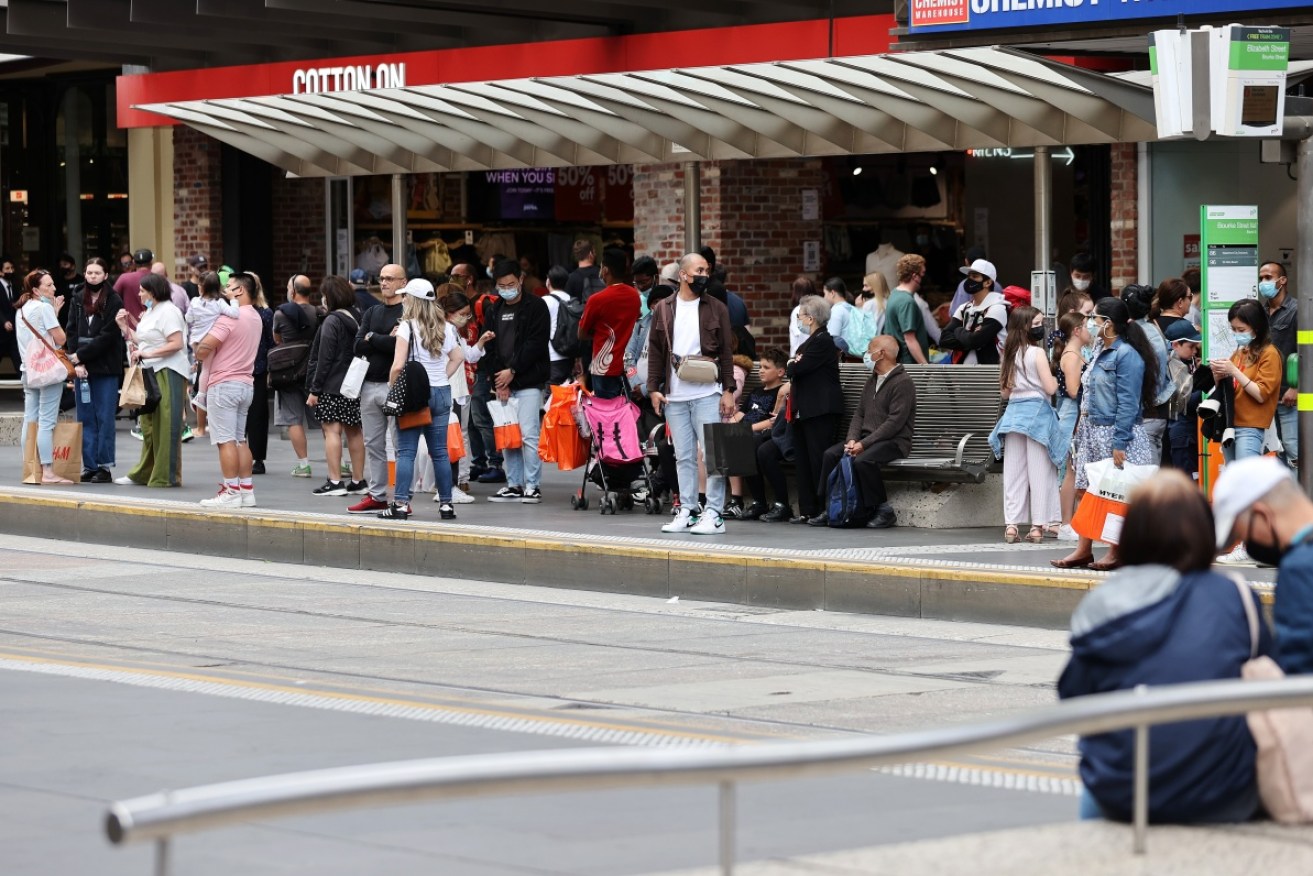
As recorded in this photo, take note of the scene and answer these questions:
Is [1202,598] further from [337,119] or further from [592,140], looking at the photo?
[337,119]

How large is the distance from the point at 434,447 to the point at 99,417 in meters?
5.02

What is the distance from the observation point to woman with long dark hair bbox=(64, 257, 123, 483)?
19438mm

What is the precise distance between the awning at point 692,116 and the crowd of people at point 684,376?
4.59ft

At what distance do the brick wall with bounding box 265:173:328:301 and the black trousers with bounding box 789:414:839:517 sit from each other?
14888mm

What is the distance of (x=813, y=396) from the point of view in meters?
15.7

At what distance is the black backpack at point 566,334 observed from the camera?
698 inches

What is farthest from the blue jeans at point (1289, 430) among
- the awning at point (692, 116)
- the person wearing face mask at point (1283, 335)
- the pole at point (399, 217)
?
the pole at point (399, 217)

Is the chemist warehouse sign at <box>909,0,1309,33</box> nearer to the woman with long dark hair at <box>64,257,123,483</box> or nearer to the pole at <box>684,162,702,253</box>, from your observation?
the pole at <box>684,162,702,253</box>

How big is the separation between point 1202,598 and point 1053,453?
8.61m

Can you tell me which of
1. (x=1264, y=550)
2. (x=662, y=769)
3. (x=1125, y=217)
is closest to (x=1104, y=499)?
(x=1264, y=550)

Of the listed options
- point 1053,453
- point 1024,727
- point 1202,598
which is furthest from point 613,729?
point 1053,453

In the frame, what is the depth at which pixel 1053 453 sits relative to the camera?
1433 cm

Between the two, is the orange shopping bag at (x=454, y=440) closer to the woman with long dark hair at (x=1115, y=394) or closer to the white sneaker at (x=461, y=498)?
the white sneaker at (x=461, y=498)

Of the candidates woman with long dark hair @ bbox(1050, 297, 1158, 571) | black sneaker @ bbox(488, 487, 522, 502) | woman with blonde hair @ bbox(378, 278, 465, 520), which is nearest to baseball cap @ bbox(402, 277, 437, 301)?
woman with blonde hair @ bbox(378, 278, 465, 520)
